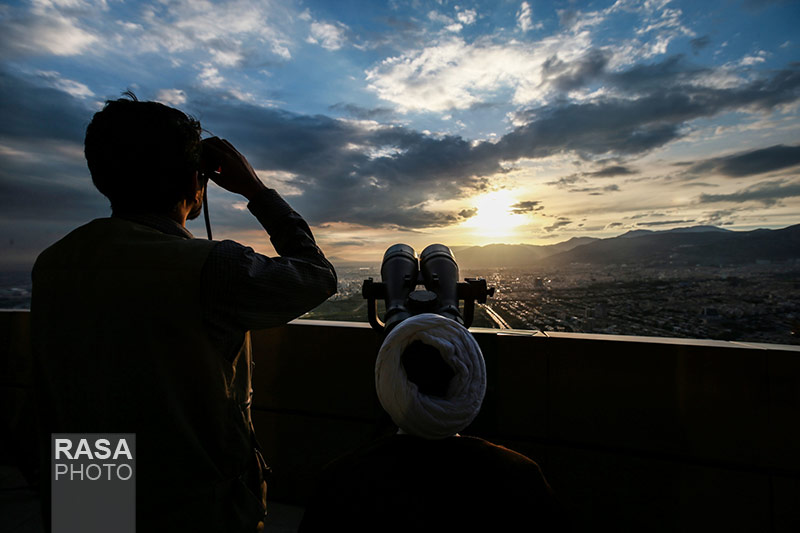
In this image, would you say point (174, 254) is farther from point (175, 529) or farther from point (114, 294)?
point (175, 529)

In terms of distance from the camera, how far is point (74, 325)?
129 cm

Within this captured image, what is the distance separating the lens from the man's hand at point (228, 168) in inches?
67.1

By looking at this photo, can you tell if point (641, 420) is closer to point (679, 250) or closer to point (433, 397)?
point (433, 397)

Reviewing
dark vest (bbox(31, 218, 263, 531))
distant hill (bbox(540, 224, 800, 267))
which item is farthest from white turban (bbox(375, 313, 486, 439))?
distant hill (bbox(540, 224, 800, 267))

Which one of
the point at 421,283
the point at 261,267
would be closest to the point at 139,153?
the point at 261,267

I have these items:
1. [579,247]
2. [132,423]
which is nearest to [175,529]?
[132,423]

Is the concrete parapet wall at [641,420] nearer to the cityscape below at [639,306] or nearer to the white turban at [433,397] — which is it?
the cityscape below at [639,306]

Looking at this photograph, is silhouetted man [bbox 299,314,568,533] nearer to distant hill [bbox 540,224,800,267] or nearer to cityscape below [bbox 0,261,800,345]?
cityscape below [bbox 0,261,800,345]

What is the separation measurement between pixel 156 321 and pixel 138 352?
119mm

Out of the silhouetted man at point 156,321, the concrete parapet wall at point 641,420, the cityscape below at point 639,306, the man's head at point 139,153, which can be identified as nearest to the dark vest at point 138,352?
the silhouetted man at point 156,321

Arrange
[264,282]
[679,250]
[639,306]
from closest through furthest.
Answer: [264,282] < [639,306] < [679,250]

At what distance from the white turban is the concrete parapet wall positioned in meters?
0.70

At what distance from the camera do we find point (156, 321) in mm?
1281

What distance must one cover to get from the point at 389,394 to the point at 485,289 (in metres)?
1.38
